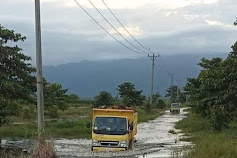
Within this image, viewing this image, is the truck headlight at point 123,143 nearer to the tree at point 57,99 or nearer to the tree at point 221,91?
the tree at point 221,91

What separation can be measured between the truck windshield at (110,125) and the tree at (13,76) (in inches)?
169

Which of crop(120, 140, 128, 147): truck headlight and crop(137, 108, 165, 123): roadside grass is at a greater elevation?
crop(120, 140, 128, 147): truck headlight

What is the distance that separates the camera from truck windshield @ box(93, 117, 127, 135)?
20.5 metres

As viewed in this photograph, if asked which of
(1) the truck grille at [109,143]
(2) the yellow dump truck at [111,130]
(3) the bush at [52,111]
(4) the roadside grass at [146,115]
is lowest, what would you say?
(4) the roadside grass at [146,115]

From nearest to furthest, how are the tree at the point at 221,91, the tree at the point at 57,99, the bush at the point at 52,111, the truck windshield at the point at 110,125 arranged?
the truck windshield at the point at 110,125 → the tree at the point at 221,91 → the bush at the point at 52,111 → the tree at the point at 57,99

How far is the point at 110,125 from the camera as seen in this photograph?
2091 cm

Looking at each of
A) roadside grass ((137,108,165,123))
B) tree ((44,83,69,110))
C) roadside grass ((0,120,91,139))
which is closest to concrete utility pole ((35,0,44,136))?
roadside grass ((0,120,91,139))

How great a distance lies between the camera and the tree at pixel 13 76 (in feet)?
69.7

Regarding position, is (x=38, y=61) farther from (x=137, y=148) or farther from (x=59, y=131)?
(x=59, y=131)

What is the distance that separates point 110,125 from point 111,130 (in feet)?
1.25

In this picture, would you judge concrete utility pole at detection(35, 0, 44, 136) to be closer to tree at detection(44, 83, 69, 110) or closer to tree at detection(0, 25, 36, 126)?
tree at detection(0, 25, 36, 126)

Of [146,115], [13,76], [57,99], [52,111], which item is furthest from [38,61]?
[146,115]

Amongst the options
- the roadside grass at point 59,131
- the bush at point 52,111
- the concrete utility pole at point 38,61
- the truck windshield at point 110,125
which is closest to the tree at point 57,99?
the bush at point 52,111

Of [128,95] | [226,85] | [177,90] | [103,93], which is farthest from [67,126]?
[177,90]
